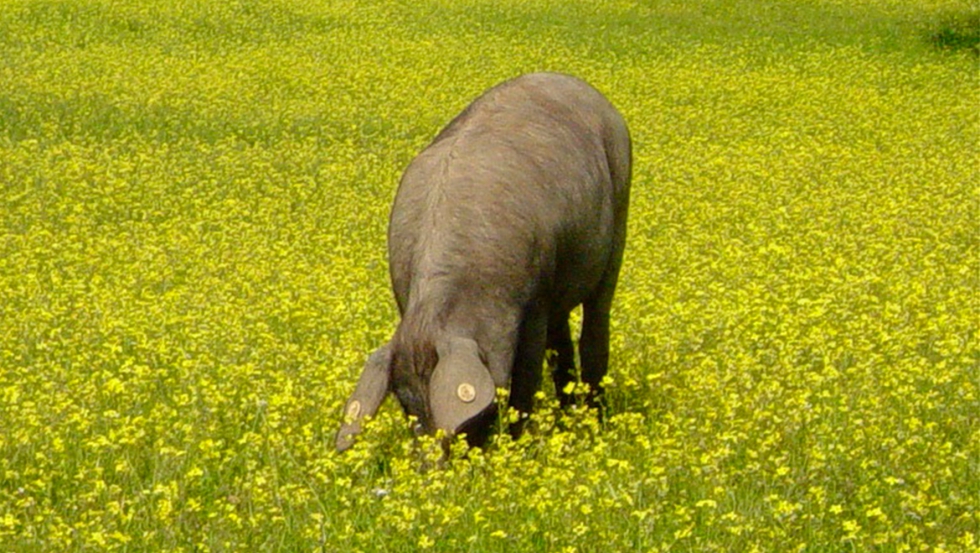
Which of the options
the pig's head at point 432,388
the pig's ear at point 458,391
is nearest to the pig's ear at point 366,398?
the pig's head at point 432,388

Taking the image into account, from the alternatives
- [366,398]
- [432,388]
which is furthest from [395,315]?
[432,388]

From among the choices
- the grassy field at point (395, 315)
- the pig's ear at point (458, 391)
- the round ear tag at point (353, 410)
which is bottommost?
the grassy field at point (395, 315)

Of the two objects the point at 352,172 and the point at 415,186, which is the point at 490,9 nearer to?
the point at 352,172

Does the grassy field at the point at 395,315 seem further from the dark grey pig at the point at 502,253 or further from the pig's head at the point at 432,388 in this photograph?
the dark grey pig at the point at 502,253

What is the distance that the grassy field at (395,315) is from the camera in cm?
661

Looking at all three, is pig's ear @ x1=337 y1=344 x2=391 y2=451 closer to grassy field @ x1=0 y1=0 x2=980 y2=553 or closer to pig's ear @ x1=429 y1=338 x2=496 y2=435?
grassy field @ x1=0 y1=0 x2=980 y2=553

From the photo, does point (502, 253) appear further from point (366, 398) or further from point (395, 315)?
point (395, 315)

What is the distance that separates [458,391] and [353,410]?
1.48 feet

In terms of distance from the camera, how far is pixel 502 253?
774 cm

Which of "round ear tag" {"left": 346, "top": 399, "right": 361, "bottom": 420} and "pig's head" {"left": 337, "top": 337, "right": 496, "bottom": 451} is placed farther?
"round ear tag" {"left": 346, "top": 399, "right": 361, "bottom": 420}

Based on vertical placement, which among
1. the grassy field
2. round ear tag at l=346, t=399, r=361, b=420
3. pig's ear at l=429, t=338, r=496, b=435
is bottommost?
the grassy field

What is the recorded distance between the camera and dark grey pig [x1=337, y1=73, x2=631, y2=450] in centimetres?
707

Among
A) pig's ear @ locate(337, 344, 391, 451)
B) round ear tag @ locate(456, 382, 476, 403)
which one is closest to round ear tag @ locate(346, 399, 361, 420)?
pig's ear @ locate(337, 344, 391, 451)

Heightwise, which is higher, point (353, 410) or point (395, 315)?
point (353, 410)
